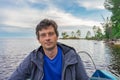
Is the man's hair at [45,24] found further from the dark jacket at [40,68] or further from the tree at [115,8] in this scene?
the tree at [115,8]

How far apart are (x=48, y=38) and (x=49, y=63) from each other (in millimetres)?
366

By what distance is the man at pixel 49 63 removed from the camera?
3.94m

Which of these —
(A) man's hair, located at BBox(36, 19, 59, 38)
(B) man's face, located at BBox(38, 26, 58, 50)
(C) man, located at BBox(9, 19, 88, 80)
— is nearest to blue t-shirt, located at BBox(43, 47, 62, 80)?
(C) man, located at BBox(9, 19, 88, 80)

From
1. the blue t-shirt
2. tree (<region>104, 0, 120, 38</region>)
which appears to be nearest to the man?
the blue t-shirt

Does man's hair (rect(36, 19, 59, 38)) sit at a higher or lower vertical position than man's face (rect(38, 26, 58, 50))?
higher

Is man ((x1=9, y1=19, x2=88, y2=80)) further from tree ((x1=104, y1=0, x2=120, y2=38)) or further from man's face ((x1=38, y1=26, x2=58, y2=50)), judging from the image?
tree ((x1=104, y1=0, x2=120, y2=38))

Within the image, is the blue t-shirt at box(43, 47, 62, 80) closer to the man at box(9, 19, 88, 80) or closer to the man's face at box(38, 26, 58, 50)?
the man at box(9, 19, 88, 80)

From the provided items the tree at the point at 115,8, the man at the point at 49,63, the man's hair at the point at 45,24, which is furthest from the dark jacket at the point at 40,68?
the tree at the point at 115,8

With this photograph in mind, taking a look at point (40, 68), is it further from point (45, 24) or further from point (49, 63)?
point (45, 24)

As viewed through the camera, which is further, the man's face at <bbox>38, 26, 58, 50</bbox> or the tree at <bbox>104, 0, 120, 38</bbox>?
the tree at <bbox>104, 0, 120, 38</bbox>

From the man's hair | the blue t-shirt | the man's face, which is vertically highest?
the man's hair

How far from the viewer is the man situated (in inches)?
155

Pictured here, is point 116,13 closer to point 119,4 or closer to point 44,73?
point 119,4

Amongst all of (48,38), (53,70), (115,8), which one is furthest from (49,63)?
(115,8)
